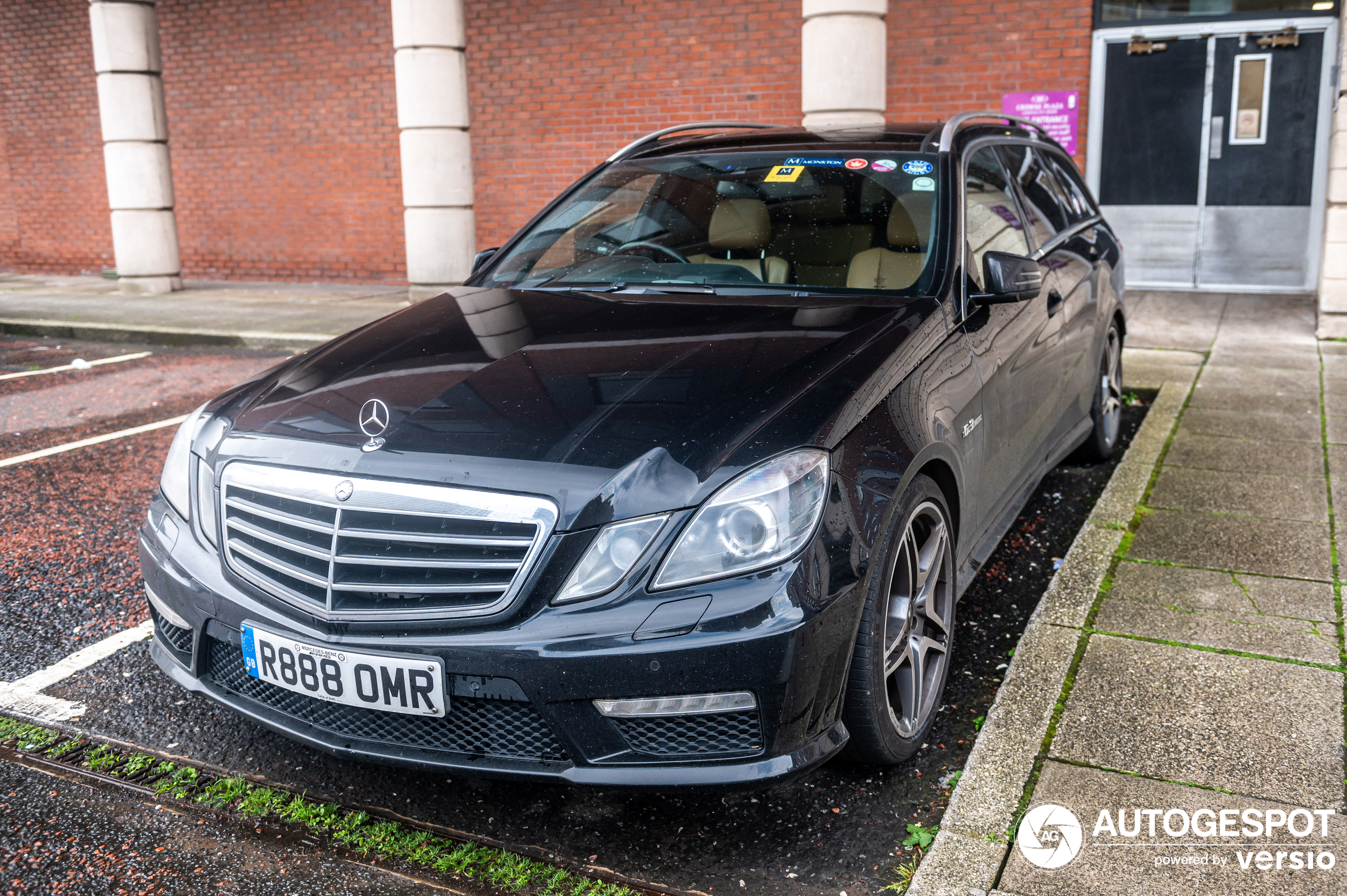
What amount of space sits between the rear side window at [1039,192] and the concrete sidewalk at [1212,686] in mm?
1263

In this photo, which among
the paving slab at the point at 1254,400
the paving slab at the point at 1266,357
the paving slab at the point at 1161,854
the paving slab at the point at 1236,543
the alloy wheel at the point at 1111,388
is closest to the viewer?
the paving slab at the point at 1161,854

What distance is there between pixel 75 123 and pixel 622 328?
1570 cm

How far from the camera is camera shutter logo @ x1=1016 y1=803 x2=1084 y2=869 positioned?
2488 mm

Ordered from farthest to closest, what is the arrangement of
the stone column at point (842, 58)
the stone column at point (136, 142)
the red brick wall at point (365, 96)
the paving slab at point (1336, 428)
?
1. the stone column at point (136, 142)
2. the red brick wall at point (365, 96)
3. the stone column at point (842, 58)
4. the paving slab at point (1336, 428)

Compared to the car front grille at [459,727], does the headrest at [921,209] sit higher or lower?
higher

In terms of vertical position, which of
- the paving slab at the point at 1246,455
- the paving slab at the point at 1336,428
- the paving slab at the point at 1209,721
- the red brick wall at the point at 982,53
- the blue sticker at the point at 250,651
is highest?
the red brick wall at the point at 982,53

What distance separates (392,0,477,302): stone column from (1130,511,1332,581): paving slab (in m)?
7.71

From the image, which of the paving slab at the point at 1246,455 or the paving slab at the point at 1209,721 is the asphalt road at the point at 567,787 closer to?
the paving slab at the point at 1209,721

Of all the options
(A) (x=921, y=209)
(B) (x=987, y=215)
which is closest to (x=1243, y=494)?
(B) (x=987, y=215)

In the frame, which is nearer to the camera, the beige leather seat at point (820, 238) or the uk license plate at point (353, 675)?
the uk license plate at point (353, 675)

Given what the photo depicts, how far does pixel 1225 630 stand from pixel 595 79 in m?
Answer: 10.7

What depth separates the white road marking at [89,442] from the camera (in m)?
6.09

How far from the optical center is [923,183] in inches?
147

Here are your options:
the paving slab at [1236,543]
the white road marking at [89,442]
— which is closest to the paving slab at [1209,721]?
the paving slab at [1236,543]
